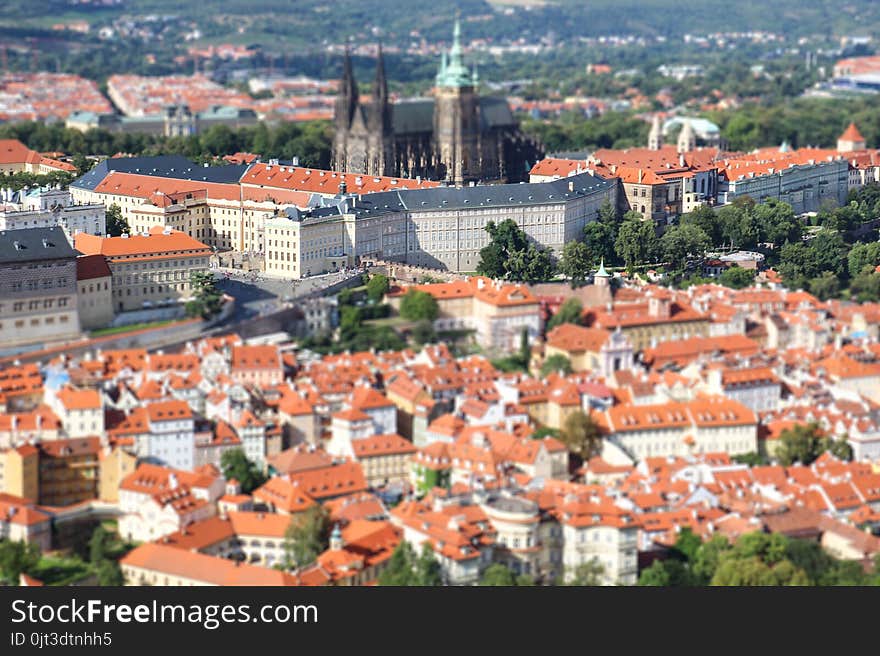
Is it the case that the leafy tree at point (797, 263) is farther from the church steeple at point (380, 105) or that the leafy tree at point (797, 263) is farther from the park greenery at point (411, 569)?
the park greenery at point (411, 569)

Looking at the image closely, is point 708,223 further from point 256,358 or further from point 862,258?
point 256,358

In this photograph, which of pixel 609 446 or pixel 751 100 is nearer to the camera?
pixel 609 446

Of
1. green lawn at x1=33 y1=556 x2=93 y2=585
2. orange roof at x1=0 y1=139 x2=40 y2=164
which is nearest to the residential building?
green lawn at x1=33 y1=556 x2=93 y2=585

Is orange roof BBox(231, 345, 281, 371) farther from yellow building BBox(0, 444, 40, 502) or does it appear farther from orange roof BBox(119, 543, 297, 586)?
orange roof BBox(119, 543, 297, 586)

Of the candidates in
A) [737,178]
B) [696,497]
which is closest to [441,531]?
[696,497]

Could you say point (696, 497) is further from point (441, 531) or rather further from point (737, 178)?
point (737, 178)

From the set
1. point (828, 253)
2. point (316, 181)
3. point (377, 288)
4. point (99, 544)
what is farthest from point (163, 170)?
point (99, 544)
